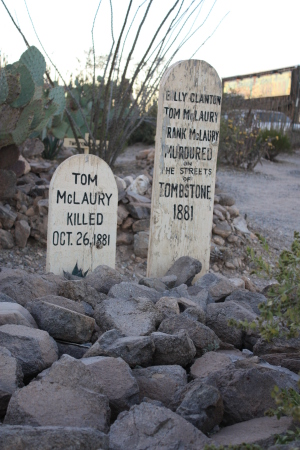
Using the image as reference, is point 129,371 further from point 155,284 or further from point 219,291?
point 155,284

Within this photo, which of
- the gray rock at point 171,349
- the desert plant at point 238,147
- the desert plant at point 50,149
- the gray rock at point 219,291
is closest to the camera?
the gray rock at point 171,349

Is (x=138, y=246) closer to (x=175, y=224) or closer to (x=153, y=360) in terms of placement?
(x=175, y=224)

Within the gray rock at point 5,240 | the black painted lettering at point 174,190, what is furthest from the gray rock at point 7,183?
the black painted lettering at point 174,190

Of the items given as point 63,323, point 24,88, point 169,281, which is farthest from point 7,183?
point 63,323

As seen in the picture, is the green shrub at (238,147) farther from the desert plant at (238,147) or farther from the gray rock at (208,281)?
the gray rock at (208,281)

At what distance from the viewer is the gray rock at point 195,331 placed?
2.65 metres

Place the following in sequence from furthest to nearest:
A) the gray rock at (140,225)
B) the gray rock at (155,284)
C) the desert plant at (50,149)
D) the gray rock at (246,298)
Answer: the desert plant at (50,149) → the gray rock at (140,225) → the gray rock at (155,284) → the gray rock at (246,298)

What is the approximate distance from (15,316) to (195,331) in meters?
0.83

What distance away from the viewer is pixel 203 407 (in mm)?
1925

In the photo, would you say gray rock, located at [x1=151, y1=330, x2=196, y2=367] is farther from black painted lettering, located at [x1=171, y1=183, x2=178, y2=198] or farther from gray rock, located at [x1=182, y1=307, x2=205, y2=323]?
black painted lettering, located at [x1=171, y1=183, x2=178, y2=198]

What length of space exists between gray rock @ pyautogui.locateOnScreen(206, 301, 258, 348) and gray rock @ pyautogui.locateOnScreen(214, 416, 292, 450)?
3.14 feet

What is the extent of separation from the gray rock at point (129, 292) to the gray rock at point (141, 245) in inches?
113

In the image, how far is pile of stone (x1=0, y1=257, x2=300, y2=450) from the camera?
178 centimetres

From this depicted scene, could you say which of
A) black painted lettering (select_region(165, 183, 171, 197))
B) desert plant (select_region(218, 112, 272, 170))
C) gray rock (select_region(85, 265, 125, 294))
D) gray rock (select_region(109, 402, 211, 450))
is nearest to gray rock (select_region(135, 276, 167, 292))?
gray rock (select_region(85, 265, 125, 294))
